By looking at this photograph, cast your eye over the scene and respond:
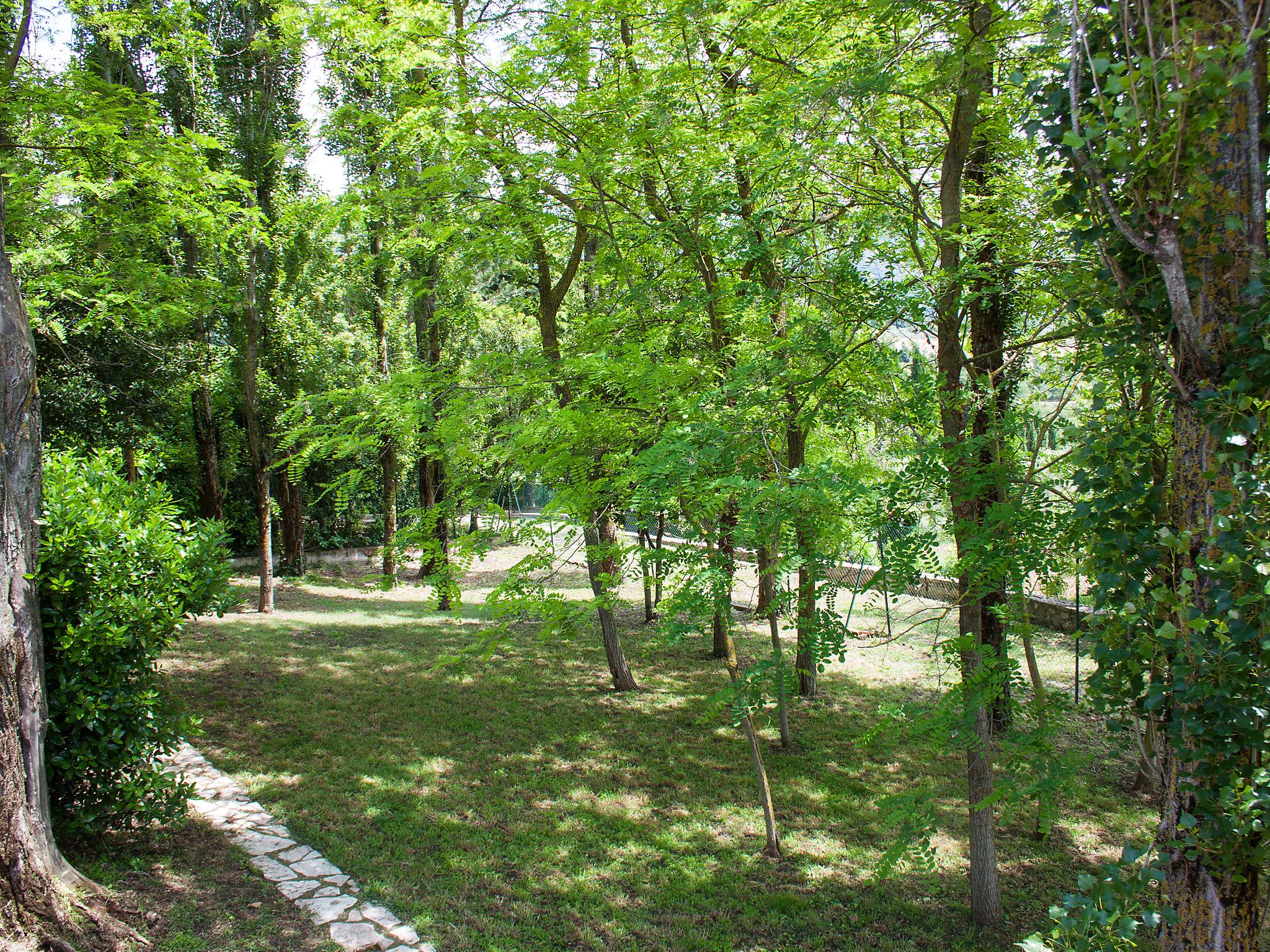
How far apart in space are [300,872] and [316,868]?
118 mm

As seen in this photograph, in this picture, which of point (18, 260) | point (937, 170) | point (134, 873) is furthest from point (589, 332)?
point (18, 260)

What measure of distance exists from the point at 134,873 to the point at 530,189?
5504 mm

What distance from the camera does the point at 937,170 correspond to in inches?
283

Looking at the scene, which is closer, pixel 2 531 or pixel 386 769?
pixel 2 531

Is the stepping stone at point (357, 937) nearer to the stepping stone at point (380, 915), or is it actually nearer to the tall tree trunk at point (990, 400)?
the stepping stone at point (380, 915)

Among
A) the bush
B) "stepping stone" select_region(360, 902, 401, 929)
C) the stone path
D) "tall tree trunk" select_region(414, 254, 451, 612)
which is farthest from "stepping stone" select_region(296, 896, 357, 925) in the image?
"tall tree trunk" select_region(414, 254, 451, 612)

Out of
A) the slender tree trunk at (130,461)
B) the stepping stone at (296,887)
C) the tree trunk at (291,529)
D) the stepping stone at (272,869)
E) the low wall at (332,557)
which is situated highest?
the slender tree trunk at (130,461)

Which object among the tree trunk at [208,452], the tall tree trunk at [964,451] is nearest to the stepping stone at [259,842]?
the tall tree trunk at [964,451]

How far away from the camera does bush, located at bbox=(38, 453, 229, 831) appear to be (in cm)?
452

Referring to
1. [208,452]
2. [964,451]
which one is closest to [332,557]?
[208,452]

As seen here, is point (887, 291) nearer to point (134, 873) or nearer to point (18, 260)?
point (134, 873)

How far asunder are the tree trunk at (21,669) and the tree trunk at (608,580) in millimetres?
3390

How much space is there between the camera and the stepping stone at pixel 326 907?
15.0 feet

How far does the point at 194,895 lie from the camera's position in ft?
15.0
